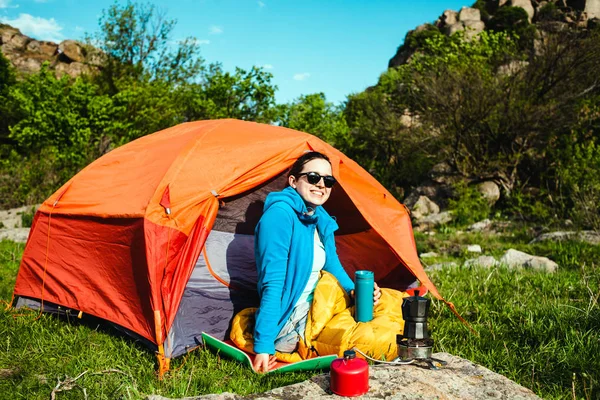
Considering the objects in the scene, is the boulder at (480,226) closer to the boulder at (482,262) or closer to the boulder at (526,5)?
the boulder at (482,262)

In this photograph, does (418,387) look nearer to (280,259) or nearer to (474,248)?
(280,259)

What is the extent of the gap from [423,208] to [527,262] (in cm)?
636

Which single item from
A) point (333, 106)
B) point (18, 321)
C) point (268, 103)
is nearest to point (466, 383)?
point (18, 321)

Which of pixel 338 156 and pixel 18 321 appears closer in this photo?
pixel 18 321

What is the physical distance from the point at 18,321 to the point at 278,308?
7.32ft

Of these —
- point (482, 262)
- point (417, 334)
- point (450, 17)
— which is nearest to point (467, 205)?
point (482, 262)

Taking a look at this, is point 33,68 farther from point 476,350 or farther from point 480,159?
point 476,350

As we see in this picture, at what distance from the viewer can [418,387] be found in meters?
2.06

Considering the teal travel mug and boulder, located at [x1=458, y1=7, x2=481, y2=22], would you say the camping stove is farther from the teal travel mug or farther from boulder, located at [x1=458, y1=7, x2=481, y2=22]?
boulder, located at [x1=458, y1=7, x2=481, y2=22]

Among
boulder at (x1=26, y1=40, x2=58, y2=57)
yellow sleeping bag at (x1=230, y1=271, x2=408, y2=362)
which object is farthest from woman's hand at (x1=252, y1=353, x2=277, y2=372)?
boulder at (x1=26, y1=40, x2=58, y2=57)

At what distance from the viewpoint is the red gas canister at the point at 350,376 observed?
1.96 metres

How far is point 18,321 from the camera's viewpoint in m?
3.66

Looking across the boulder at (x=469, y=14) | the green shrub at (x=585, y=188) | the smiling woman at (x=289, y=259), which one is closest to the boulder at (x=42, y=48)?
the boulder at (x=469, y=14)

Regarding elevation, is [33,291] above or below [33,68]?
below
